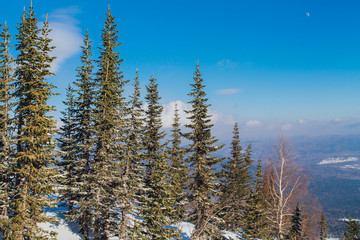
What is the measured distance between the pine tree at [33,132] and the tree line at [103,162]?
6 cm

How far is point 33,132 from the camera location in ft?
47.2

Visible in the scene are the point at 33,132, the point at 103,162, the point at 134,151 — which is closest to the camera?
the point at 33,132

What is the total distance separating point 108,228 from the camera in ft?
68.7

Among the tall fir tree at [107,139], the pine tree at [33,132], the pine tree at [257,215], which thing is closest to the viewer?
the pine tree at [33,132]

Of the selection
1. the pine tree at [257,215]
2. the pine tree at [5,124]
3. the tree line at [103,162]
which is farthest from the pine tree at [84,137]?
the pine tree at [257,215]

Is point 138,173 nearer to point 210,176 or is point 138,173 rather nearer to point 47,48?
point 210,176

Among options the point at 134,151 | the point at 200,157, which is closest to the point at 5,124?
the point at 134,151

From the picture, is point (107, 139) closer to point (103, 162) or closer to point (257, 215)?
point (103, 162)

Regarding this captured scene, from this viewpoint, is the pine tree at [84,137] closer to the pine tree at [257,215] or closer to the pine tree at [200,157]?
the pine tree at [200,157]

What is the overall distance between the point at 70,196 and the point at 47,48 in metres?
14.8

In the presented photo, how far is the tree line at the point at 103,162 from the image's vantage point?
555 inches

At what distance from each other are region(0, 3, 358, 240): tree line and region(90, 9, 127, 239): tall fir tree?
0.10m

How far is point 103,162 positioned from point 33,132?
6.00 metres

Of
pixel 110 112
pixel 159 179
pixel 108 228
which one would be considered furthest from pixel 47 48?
pixel 108 228
